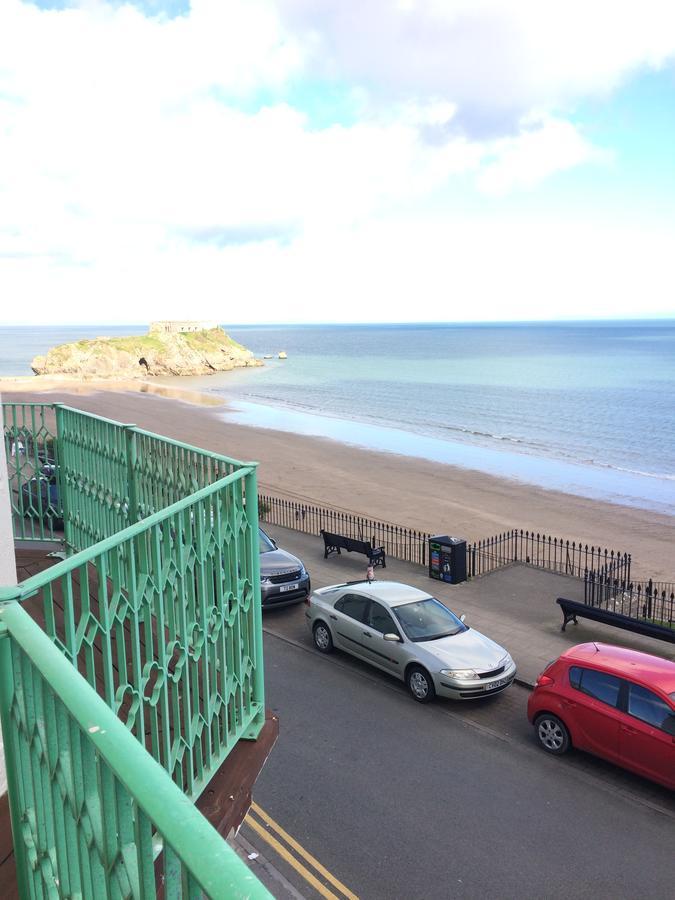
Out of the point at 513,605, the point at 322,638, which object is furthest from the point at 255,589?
the point at 513,605

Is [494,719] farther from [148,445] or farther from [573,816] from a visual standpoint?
[148,445]

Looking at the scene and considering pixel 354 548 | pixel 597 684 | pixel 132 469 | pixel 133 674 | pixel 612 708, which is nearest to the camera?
pixel 133 674

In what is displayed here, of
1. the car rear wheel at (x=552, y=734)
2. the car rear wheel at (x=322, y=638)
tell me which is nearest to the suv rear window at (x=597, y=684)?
the car rear wheel at (x=552, y=734)

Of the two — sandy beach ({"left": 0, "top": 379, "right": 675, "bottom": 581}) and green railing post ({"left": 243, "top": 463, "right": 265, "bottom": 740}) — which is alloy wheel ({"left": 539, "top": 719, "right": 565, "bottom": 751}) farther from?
sandy beach ({"left": 0, "top": 379, "right": 675, "bottom": 581})

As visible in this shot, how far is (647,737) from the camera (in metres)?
9.60

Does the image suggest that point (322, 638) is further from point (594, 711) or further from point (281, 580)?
point (594, 711)

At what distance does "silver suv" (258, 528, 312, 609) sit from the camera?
1619 centimetres

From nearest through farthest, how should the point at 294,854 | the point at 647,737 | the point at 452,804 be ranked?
the point at 294,854 < the point at 452,804 < the point at 647,737

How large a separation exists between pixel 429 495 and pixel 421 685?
2324 centimetres

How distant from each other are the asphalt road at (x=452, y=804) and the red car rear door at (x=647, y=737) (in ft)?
1.26

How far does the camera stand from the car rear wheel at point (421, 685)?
12094 mm

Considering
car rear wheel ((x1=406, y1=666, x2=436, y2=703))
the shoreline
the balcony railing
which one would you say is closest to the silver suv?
car rear wheel ((x1=406, y1=666, x2=436, y2=703))

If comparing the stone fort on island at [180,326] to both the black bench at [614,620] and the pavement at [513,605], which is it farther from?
the black bench at [614,620]

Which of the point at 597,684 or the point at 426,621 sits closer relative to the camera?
the point at 597,684
